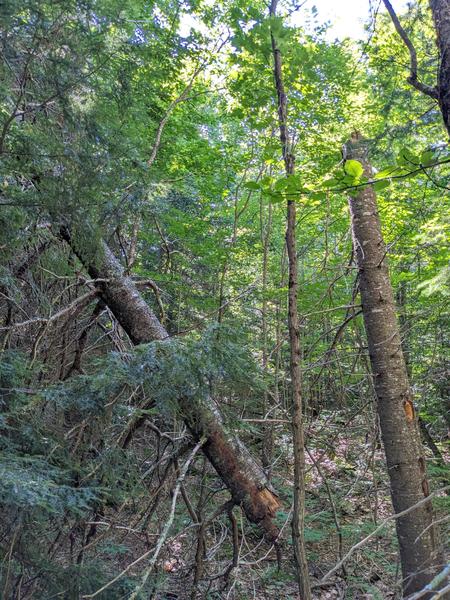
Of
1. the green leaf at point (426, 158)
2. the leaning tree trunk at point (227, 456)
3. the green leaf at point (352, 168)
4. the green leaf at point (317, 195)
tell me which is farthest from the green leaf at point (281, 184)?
the leaning tree trunk at point (227, 456)

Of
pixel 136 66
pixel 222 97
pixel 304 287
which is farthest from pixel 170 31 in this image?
pixel 304 287

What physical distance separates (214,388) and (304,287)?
3471 mm

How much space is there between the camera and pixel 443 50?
1.87 m

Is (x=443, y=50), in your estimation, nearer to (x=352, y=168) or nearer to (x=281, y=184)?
(x=352, y=168)

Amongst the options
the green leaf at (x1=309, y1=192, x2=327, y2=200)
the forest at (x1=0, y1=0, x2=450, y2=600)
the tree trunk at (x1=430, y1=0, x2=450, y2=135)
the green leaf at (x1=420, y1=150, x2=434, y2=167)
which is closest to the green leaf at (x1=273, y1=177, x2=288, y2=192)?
the forest at (x1=0, y1=0, x2=450, y2=600)

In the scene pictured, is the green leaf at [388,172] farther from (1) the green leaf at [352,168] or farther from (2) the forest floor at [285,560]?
(2) the forest floor at [285,560]

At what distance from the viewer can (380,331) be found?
3168mm

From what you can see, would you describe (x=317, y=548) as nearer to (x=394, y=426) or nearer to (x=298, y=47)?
(x=394, y=426)

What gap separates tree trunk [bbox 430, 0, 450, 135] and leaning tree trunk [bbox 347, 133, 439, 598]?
1.08 m

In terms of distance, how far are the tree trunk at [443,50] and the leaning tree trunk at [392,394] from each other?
108 cm

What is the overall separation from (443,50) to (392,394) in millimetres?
2077

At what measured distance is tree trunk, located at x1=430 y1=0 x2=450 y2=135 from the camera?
182cm

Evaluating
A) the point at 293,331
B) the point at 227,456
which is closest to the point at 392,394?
the point at 293,331

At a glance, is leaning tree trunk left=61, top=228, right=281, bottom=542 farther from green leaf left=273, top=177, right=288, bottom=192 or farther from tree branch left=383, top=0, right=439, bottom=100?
tree branch left=383, top=0, right=439, bottom=100
